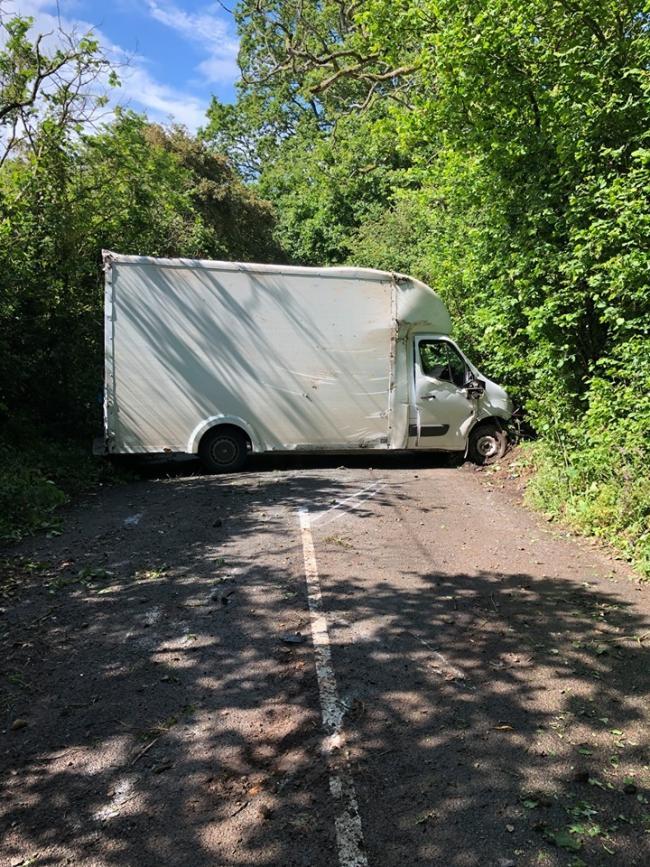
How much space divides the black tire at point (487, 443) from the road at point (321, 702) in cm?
420

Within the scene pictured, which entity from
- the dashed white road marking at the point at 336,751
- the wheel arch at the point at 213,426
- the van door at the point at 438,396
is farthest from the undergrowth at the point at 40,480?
the van door at the point at 438,396

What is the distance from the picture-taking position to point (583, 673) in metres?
3.93

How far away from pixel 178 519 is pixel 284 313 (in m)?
3.91

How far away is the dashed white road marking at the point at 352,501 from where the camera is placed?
7.33 m

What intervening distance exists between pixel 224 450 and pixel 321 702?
22.1 feet

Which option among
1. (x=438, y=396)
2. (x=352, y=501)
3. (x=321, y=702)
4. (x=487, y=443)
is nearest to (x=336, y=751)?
(x=321, y=702)

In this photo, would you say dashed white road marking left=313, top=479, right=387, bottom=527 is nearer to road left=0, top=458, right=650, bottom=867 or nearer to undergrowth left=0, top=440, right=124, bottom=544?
road left=0, top=458, right=650, bottom=867

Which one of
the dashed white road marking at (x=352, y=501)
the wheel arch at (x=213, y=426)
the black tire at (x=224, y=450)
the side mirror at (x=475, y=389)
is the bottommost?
the dashed white road marking at (x=352, y=501)

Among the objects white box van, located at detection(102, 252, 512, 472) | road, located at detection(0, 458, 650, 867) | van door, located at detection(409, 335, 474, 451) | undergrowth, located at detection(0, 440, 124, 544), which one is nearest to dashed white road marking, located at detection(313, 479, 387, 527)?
road, located at detection(0, 458, 650, 867)

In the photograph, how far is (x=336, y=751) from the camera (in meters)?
3.11

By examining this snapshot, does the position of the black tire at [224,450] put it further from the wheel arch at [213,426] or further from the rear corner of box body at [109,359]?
the rear corner of box body at [109,359]

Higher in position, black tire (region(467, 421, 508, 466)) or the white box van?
the white box van

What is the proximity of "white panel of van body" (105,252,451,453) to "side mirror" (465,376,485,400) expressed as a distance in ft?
3.30

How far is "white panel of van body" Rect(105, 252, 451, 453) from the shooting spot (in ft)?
30.5
